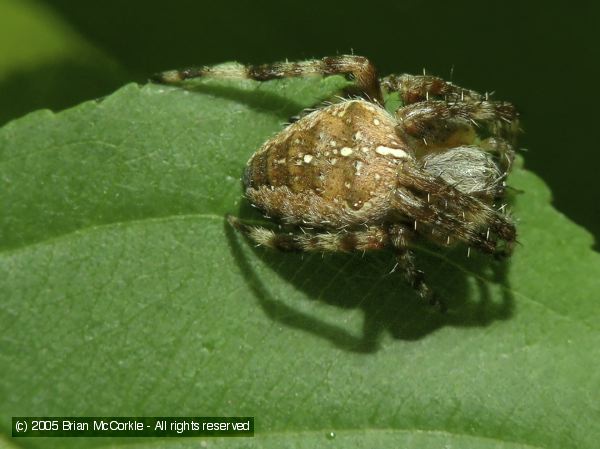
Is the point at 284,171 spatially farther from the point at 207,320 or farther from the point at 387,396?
the point at 387,396

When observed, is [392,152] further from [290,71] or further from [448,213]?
[290,71]

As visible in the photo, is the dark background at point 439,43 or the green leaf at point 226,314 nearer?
the green leaf at point 226,314

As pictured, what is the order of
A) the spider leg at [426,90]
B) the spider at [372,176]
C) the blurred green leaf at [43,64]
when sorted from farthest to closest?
the blurred green leaf at [43,64], the spider leg at [426,90], the spider at [372,176]

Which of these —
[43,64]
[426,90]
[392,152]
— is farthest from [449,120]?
[43,64]

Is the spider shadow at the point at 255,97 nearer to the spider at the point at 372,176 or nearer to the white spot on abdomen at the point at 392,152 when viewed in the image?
the spider at the point at 372,176

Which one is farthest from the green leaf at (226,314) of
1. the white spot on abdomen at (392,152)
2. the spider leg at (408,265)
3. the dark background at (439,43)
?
the dark background at (439,43)

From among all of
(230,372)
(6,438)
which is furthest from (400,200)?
(6,438)
